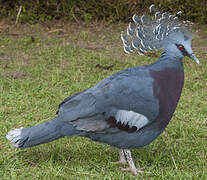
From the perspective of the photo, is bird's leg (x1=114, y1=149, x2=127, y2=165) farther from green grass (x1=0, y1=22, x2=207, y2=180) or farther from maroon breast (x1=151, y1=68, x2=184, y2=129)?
maroon breast (x1=151, y1=68, x2=184, y2=129)

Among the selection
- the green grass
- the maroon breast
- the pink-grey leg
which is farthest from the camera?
the pink-grey leg

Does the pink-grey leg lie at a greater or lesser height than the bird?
lesser

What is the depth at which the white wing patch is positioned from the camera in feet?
10.0

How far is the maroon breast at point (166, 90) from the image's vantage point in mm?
3053

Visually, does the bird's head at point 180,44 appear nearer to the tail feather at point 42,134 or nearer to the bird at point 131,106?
the bird at point 131,106

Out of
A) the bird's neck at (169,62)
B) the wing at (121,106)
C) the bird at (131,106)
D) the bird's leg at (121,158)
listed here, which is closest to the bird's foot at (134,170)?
the bird at (131,106)

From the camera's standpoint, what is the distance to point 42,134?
3184mm

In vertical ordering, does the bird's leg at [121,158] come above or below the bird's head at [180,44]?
below

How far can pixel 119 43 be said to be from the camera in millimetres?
7910

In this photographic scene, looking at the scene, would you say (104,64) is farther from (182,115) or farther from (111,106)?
(111,106)

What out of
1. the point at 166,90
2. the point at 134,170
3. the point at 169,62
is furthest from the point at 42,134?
the point at 169,62

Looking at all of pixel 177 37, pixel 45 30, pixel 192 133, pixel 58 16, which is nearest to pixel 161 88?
pixel 177 37

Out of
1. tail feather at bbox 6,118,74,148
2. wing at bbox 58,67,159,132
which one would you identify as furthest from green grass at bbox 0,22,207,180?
wing at bbox 58,67,159,132

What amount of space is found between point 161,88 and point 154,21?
70 centimetres
